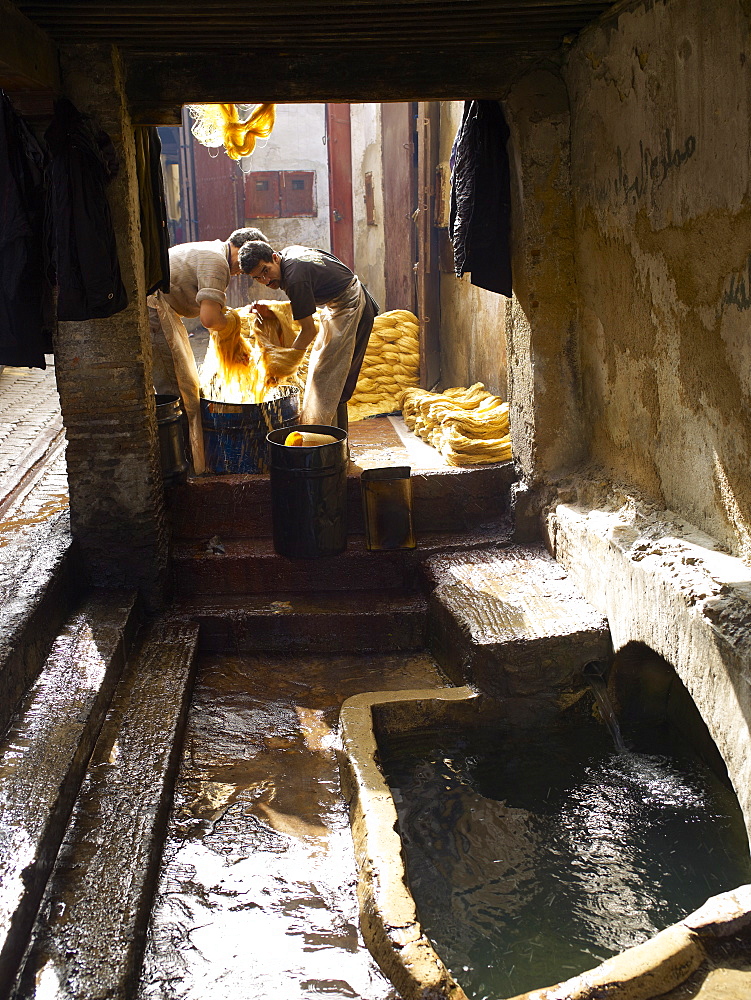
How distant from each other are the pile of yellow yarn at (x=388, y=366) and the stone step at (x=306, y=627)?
150 inches

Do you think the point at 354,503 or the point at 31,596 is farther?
the point at 354,503

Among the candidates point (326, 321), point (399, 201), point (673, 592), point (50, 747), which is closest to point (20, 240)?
point (50, 747)

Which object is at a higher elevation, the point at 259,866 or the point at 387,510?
the point at 387,510

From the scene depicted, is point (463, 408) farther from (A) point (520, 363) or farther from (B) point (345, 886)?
(B) point (345, 886)

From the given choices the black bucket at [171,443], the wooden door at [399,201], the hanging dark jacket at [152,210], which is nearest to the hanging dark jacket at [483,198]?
the hanging dark jacket at [152,210]

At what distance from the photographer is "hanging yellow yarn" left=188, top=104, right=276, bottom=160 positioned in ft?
21.4

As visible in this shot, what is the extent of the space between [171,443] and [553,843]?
12.6 ft

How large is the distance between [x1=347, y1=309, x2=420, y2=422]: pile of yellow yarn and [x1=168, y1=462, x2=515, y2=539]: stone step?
298 cm

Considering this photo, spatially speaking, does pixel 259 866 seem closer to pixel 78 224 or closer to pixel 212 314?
pixel 78 224

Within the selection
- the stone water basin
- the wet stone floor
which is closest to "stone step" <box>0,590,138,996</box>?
the wet stone floor

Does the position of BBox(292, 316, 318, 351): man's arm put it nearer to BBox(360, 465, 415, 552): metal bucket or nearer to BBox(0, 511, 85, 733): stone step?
BBox(360, 465, 415, 552): metal bucket

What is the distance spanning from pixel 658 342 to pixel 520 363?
5.16ft

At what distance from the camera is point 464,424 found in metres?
7.18

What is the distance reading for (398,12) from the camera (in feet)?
15.1
